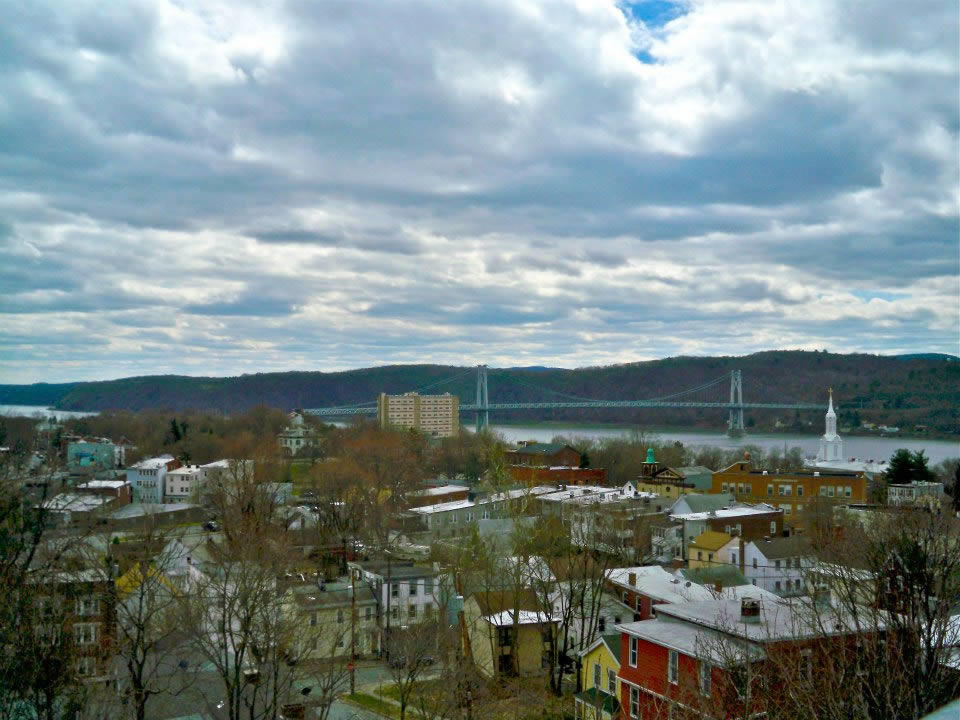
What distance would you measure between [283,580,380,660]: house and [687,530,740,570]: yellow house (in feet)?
29.2

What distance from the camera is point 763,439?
7531 cm

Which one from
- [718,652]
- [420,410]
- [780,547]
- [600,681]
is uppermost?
[420,410]

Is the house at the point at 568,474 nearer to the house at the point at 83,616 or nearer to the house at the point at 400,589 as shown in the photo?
the house at the point at 400,589

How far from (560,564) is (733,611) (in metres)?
7.32

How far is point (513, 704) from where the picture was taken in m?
13.6

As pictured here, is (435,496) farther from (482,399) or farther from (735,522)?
(482,399)

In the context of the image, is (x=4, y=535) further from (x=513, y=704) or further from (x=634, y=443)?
(x=634, y=443)

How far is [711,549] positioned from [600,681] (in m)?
10.9

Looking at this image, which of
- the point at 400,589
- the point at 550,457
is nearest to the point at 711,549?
the point at 400,589

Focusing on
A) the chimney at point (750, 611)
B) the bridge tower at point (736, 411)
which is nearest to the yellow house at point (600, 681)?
the chimney at point (750, 611)

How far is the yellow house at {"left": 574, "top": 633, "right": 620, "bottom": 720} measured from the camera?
12.0 metres

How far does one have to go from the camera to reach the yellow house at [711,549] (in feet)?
73.5

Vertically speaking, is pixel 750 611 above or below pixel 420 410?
below

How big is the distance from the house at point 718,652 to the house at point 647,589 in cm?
406
